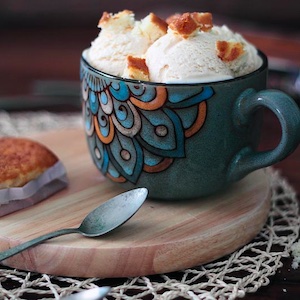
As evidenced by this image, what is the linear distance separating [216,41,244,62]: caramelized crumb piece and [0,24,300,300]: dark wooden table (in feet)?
0.75

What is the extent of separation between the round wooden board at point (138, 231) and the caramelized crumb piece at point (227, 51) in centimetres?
17

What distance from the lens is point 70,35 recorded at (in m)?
1.68

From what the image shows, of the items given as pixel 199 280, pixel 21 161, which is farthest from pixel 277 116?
pixel 21 161

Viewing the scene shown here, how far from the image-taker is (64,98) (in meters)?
1.12

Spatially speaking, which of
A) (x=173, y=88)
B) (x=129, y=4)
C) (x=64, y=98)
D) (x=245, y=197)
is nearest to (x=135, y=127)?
(x=173, y=88)

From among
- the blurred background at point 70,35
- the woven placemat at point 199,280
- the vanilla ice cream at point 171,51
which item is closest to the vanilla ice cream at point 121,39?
the vanilla ice cream at point 171,51

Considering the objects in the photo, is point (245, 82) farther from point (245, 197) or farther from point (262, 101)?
point (245, 197)

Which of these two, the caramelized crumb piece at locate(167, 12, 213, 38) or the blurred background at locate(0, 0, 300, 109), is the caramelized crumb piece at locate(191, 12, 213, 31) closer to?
the caramelized crumb piece at locate(167, 12, 213, 38)

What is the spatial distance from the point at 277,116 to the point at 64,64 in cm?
84

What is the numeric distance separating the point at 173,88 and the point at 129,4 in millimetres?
1280

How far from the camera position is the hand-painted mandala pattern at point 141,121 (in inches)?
25.2

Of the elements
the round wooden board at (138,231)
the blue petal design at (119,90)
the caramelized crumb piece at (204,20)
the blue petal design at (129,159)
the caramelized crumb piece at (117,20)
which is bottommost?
the round wooden board at (138,231)

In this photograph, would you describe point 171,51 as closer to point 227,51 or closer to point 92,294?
point 227,51

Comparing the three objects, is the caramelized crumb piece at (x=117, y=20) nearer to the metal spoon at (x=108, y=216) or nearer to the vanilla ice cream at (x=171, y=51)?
the vanilla ice cream at (x=171, y=51)
